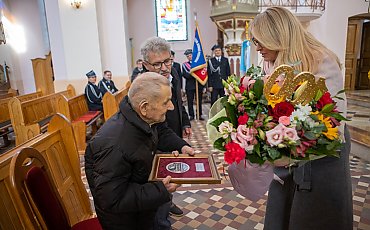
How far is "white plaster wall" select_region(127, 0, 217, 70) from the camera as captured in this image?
1090 centimetres

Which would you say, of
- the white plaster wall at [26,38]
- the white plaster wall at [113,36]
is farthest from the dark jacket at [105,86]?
the white plaster wall at [26,38]

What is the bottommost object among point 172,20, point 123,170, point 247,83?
point 123,170

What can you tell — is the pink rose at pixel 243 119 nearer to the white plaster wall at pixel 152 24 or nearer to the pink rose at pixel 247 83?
the pink rose at pixel 247 83

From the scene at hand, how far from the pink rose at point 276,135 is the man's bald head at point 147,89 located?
534mm

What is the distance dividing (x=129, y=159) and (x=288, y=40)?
86 cm

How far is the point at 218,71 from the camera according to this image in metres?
6.74

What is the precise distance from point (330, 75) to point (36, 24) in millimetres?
11773

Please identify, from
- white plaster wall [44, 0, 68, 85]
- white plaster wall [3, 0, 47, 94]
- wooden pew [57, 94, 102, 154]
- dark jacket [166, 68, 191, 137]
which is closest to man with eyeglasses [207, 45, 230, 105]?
wooden pew [57, 94, 102, 154]

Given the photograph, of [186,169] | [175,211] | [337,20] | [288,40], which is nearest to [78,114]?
[175,211]

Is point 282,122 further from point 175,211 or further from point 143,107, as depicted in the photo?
point 175,211

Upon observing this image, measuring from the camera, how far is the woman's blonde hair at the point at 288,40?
4.01 ft

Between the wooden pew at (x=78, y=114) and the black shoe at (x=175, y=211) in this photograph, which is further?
the wooden pew at (x=78, y=114)

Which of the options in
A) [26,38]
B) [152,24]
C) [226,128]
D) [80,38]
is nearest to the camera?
[226,128]

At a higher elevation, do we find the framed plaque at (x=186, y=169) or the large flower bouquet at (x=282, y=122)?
the large flower bouquet at (x=282, y=122)
